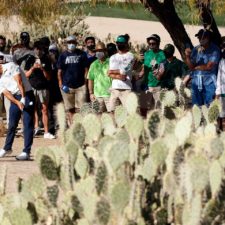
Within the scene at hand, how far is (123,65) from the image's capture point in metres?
13.4

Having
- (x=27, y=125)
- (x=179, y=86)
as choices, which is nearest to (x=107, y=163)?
(x=179, y=86)

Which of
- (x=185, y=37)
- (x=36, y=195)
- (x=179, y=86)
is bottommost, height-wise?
(x=36, y=195)

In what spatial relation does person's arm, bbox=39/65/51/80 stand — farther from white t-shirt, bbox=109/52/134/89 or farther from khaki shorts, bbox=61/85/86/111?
white t-shirt, bbox=109/52/134/89

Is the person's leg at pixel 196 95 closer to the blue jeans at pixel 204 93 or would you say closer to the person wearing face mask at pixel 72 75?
the blue jeans at pixel 204 93

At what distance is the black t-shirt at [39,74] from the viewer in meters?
14.7

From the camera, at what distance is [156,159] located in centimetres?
525

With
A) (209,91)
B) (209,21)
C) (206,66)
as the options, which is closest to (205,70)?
(206,66)

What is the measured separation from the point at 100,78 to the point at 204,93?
196cm

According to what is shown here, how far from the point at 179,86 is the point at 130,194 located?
3.61m

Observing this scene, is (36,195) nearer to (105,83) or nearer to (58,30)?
(105,83)

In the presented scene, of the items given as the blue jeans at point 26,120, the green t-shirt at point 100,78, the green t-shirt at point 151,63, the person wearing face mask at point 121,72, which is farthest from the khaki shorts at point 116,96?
the blue jeans at point 26,120

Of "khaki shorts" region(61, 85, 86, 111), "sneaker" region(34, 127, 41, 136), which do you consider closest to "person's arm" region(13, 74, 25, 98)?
"khaki shorts" region(61, 85, 86, 111)

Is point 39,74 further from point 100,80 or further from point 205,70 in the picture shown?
point 205,70

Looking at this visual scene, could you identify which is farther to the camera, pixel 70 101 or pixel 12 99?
pixel 70 101
